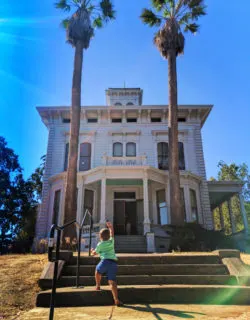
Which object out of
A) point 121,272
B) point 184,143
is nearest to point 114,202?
point 184,143

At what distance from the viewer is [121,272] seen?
5.54m

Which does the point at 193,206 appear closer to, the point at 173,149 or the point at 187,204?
the point at 187,204

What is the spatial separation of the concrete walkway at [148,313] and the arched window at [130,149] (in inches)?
519

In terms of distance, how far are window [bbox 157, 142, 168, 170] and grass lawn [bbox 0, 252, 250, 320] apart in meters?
11.7

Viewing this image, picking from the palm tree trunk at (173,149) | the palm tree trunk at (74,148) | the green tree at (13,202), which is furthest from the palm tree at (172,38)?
the green tree at (13,202)

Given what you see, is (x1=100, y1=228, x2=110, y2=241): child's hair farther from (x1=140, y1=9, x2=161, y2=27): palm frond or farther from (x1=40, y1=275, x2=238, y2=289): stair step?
(x1=140, y1=9, x2=161, y2=27): palm frond

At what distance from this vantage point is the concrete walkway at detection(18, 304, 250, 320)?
350 centimetres

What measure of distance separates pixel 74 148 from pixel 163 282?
8477mm

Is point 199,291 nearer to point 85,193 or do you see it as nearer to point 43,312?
point 43,312

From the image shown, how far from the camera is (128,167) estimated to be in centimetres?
1402

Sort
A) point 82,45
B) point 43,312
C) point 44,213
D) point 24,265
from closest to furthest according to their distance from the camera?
point 43,312, point 24,265, point 82,45, point 44,213

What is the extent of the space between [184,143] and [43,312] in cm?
1519

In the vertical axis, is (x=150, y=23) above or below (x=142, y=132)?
above

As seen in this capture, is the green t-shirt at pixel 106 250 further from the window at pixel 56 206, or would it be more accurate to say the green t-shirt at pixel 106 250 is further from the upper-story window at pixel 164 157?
the upper-story window at pixel 164 157
